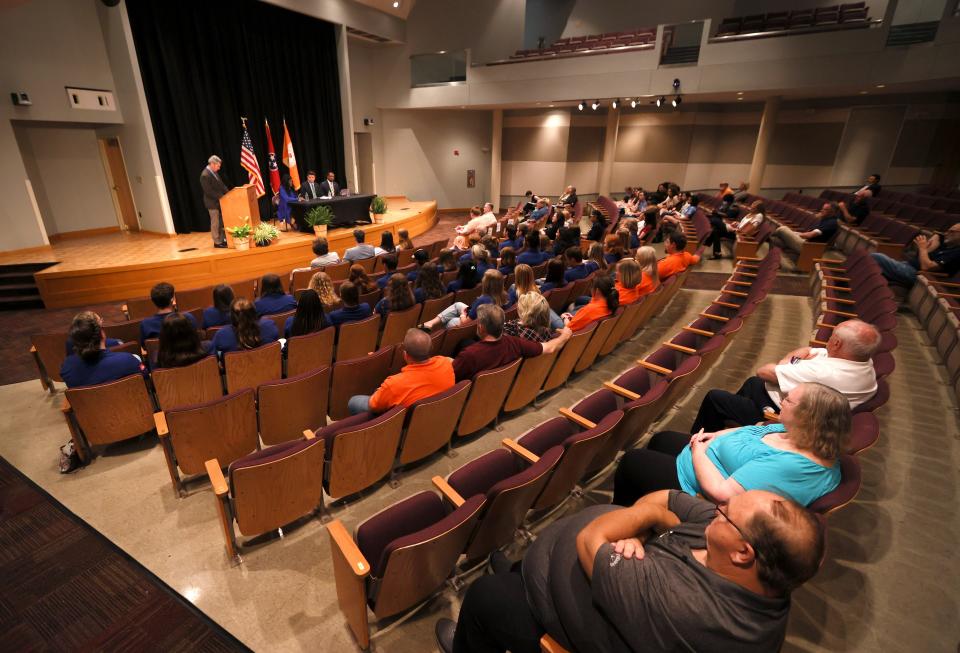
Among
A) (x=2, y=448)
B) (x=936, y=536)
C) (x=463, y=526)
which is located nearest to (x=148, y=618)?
(x=463, y=526)

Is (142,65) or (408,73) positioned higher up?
(408,73)

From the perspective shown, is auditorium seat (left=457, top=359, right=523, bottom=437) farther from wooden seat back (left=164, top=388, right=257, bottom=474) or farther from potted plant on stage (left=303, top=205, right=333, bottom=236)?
potted plant on stage (left=303, top=205, right=333, bottom=236)

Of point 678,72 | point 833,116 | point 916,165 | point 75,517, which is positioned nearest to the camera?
point 75,517

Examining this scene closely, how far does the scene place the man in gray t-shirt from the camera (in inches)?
40.2

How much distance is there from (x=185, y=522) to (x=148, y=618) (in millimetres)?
567

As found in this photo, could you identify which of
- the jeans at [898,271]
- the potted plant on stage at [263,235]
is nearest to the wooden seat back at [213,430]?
the potted plant on stage at [263,235]

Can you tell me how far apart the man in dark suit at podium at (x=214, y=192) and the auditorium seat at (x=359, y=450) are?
6673 mm

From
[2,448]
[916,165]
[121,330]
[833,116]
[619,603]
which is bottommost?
[2,448]

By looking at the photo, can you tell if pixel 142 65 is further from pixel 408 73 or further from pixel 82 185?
pixel 408 73

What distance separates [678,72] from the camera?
9.52m

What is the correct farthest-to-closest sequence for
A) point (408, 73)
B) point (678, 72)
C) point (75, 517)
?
point (408, 73)
point (678, 72)
point (75, 517)

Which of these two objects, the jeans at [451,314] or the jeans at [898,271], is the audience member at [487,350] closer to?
the jeans at [451,314]

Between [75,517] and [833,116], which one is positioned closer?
[75,517]

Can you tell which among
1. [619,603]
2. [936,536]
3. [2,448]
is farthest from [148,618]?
[936,536]
